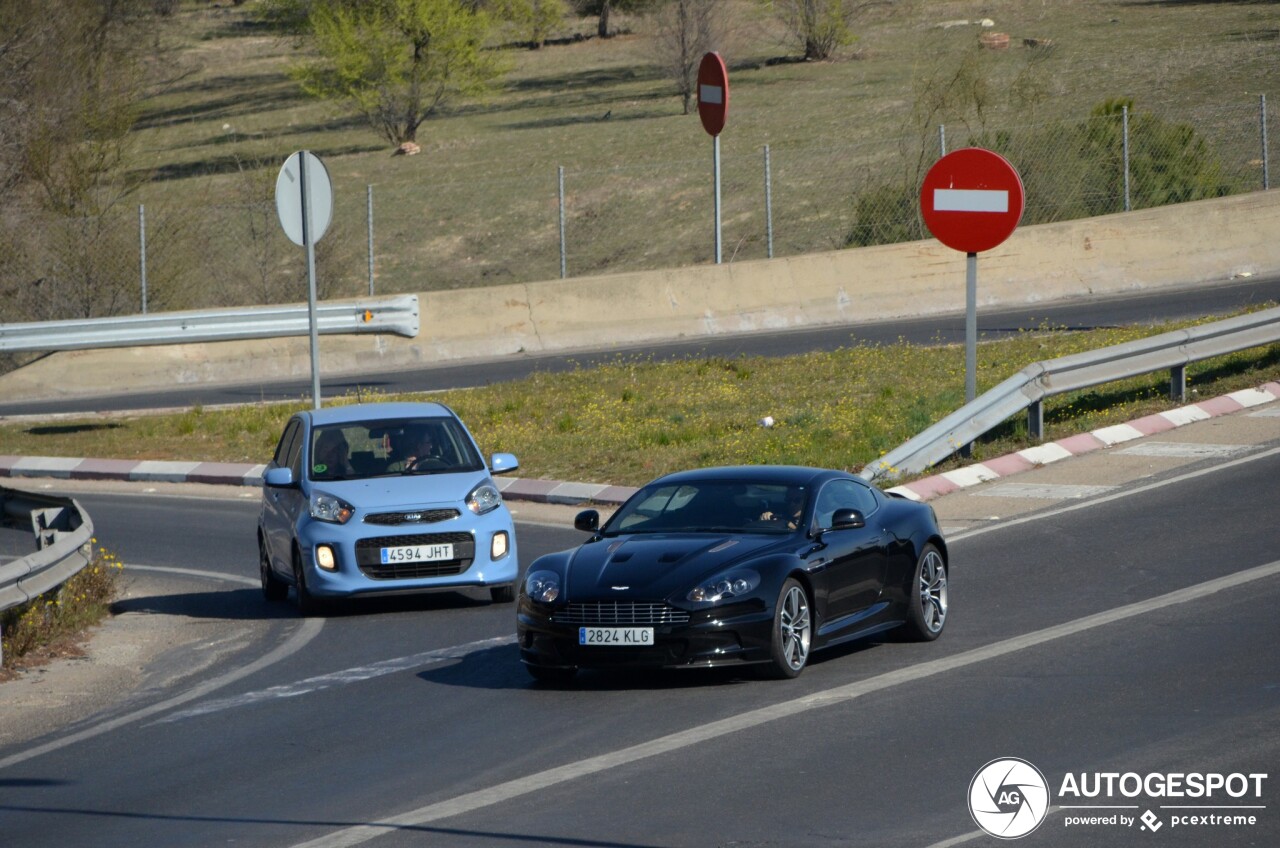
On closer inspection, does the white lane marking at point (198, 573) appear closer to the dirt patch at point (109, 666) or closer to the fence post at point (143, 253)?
the dirt patch at point (109, 666)

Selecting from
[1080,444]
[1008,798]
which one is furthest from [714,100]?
[1008,798]

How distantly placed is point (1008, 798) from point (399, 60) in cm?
5887

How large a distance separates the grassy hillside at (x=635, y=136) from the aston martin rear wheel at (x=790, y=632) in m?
19.1

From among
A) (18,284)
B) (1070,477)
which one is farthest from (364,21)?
(1070,477)

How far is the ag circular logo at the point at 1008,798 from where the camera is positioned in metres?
7.20

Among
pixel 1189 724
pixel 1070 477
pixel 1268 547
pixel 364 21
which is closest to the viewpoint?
pixel 1189 724

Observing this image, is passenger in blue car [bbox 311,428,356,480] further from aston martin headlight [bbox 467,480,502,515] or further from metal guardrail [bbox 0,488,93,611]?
metal guardrail [bbox 0,488,93,611]

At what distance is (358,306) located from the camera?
24906 mm

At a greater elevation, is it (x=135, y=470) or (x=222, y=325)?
(x=222, y=325)

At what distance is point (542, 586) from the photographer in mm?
10523

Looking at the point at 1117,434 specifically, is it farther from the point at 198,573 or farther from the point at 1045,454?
the point at 198,573

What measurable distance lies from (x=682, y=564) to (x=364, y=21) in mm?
57175

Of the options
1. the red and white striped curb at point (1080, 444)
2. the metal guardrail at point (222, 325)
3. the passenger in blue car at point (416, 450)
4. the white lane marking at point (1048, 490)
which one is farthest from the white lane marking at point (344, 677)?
the metal guardrail at point (222, 325)

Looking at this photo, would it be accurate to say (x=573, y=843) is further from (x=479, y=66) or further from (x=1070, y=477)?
(x=479, y=66)
